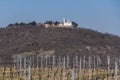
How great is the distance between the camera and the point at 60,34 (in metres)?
91.2

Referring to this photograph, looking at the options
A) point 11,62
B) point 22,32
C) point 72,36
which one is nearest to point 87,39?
point 72,36

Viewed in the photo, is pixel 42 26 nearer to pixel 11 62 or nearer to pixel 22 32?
pixel 22 32

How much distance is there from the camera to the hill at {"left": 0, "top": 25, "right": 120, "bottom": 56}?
260ft

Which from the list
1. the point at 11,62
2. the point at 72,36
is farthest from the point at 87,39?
the point at 11,62

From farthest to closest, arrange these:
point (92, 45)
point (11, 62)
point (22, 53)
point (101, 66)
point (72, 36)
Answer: point (72, 36)
point (92, 45)
point (22, 53)
point (11, 62)
point (101, 66)

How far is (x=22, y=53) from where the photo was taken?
7650 centimetres

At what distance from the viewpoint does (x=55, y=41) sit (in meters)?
84.1

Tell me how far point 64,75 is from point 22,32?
51.1 metres

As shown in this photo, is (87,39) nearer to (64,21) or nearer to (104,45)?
(104,45)

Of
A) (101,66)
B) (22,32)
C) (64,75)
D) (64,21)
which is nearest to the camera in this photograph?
(64,75)

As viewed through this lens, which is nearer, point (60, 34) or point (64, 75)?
point (64, 75)

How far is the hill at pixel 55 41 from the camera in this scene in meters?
79.3

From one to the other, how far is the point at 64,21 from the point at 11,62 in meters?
38.9

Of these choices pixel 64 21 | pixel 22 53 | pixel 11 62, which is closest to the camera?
pixel 11 62
